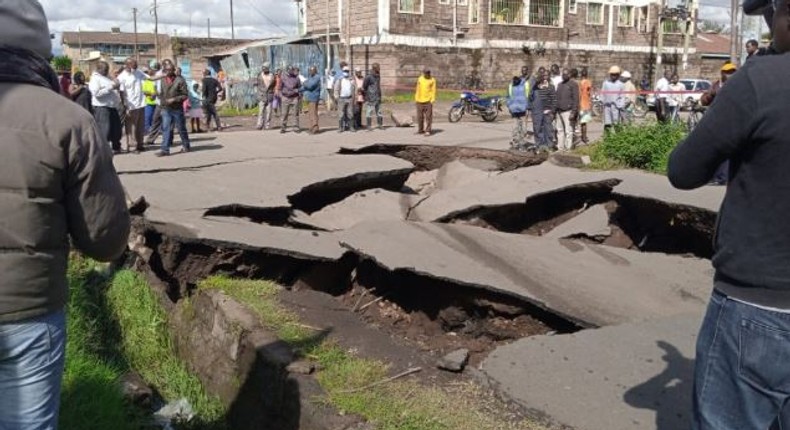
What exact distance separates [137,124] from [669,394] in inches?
389

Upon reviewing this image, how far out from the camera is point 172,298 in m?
5.91

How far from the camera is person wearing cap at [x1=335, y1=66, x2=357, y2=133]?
15.2 m

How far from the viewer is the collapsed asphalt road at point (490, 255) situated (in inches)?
145

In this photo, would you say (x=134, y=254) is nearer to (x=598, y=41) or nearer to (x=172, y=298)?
(x=172, y=298)

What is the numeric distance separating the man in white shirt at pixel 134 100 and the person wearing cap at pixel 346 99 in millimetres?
4581

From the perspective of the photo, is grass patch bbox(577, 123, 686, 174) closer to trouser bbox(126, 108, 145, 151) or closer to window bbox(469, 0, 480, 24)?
trouser bbox(126, 108, 145, 151)

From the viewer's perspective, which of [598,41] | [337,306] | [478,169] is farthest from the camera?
[598,41]

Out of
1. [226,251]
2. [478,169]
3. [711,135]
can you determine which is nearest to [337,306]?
[226,251]

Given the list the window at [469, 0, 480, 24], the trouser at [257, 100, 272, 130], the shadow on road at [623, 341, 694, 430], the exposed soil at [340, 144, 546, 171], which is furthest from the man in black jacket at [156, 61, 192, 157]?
the window at [469, 0, 480, 24]

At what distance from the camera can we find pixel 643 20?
34.4 metres

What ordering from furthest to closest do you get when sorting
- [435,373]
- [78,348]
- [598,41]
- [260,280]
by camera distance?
1. [598,41]
2. [260,280]
3. [78,348]
4. [435,373]

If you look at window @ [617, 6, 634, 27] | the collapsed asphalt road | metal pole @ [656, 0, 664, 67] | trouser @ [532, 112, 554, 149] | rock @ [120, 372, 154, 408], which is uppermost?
window @ [617, 6, 634, 27]

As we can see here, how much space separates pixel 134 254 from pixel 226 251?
1044 millimetres

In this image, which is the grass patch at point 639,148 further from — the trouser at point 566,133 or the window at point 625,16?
the window at point 625,16
